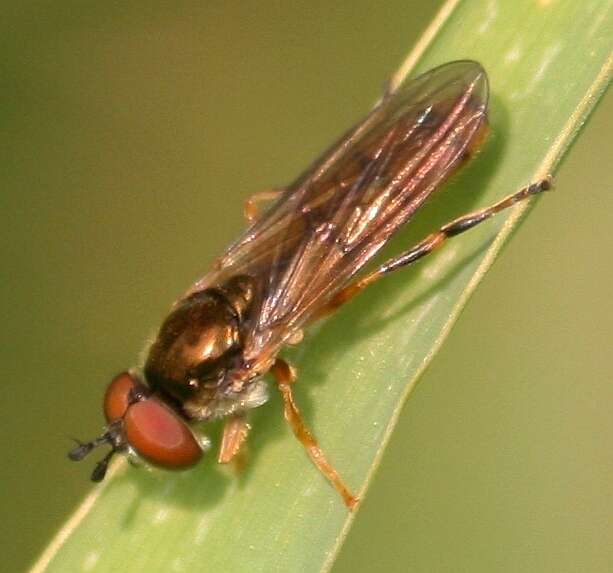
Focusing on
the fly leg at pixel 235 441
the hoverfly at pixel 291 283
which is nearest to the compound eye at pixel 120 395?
the hoverfly at pixel 291 283

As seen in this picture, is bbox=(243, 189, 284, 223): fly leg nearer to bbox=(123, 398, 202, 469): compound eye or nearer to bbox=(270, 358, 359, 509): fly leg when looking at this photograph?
bbox=(270, 358, 359, 509): fly leg

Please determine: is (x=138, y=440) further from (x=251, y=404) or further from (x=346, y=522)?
(x=346, y=522)

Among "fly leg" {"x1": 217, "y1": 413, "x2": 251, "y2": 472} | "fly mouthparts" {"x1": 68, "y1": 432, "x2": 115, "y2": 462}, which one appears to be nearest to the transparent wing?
"fly leg" {"x1": 217, "y1": 413, "x2": 251, "y2": 472}

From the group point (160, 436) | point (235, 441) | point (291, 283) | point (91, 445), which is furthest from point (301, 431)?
point (91, 445)

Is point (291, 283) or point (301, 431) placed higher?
point (291, 283)

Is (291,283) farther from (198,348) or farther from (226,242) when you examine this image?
(226,242)

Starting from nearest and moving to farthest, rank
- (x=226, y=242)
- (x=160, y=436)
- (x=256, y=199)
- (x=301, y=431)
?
(x=301, y=431) → (x=160, y=436) → (x=256, y=199) → (x=226, y=242)
